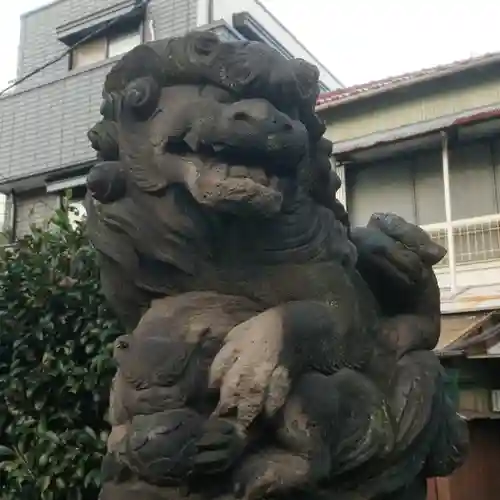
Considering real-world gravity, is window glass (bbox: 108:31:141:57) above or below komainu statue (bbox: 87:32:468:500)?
above

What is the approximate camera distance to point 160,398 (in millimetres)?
1604

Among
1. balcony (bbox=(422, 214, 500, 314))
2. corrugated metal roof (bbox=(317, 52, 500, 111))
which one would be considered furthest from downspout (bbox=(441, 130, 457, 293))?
corrugated metal roof (bbox=(317, 52, 500, 111))

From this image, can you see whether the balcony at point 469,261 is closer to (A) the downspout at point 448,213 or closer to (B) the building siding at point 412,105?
(A) the downspout at point 448,213

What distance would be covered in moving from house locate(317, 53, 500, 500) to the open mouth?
641cm

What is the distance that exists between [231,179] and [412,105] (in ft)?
26.2

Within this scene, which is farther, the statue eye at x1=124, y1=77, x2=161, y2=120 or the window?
the window

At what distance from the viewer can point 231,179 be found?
1.65 metres

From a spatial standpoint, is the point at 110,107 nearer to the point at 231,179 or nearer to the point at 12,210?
the point at 231,179

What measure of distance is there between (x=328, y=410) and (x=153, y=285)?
1.61 ft

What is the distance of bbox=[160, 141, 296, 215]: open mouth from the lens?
1.64m

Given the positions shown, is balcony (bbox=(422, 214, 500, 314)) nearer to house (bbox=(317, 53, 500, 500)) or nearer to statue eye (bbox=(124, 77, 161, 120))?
house (bbox=(317, 53, 500, 500))

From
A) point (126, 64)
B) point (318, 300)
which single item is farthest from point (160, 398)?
point (126, 64)

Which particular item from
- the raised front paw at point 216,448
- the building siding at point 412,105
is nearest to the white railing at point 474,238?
the building siding at point 412,105

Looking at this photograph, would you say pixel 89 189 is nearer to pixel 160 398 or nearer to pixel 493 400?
pixel 160 398
